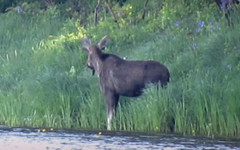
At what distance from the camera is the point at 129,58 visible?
1814 centimetres

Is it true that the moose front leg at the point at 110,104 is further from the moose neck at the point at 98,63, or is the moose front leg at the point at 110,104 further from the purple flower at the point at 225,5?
the purple flower at the point at 225,5

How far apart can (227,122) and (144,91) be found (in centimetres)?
185

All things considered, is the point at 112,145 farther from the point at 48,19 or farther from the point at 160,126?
the point at 48,19

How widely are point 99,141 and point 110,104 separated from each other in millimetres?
1817

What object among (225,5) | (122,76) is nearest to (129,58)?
(225,5)

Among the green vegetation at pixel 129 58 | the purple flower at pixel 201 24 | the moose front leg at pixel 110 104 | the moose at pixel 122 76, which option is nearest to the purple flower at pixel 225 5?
the green vegetation at pixel 129 58

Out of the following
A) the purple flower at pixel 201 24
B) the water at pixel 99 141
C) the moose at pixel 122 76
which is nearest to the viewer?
the water at pixel 99 141

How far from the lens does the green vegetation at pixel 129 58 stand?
1397cm

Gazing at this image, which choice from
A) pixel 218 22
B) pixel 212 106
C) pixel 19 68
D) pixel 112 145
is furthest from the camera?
pixel 19 68

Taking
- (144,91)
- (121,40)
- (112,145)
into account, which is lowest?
(112,145)

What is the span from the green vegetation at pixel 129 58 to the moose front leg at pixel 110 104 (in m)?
0.12

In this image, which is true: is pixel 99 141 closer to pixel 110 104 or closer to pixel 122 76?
pixel 110 104

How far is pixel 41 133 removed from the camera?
47.2ft

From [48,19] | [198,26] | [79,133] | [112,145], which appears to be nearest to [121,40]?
[198,26]
